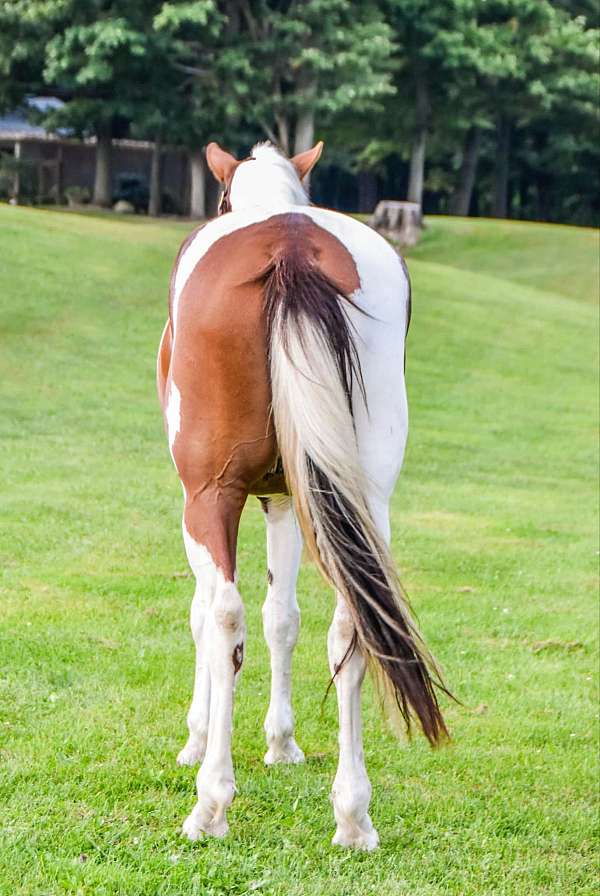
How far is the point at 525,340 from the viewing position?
1923 centimetres

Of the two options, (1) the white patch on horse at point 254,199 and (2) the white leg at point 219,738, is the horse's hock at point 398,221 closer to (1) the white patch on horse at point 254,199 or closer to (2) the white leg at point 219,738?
(1) the white patch on horse at point 254,199

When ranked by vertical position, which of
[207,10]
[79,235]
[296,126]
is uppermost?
[207,10]

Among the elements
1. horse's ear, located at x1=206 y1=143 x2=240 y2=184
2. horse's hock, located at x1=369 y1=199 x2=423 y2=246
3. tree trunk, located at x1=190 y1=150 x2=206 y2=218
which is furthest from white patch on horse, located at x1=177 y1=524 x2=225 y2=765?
tree trunk, located at x1=190 y1=150 x2=206 y2=218

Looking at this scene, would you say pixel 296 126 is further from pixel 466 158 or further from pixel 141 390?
pixel 141 390

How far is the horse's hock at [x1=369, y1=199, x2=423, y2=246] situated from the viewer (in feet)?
91.5

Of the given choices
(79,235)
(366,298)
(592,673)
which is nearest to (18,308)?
(79,235)

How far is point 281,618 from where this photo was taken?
14.7 feet

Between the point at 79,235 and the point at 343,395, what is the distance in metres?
18.0

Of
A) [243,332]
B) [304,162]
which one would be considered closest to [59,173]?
[304,162]

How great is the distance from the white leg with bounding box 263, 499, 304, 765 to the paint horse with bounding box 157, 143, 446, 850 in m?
0.49

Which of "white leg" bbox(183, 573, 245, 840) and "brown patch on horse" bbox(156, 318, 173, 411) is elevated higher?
"brown patch on horse" bbox(156, 318, 173, 411)

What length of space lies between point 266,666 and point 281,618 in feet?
4.08

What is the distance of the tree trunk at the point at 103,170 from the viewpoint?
3303 centimetres

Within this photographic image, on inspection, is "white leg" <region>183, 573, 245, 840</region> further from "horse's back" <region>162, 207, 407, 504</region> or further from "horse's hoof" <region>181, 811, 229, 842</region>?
"horse's back" <region>162, 207, 407, 504</region>
